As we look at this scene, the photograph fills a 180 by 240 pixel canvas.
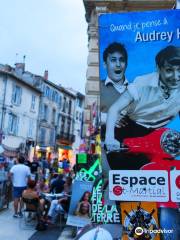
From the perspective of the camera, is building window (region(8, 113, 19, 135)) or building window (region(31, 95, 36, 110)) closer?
building window (region(8, 113, 19, 135))

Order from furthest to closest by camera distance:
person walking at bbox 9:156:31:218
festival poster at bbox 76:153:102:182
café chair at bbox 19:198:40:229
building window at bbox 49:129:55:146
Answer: building window at bbox 49:129:55:146 < person walking at bbox 9:156:31:218 < café chair at bbox 19:198:40:229 < festival poster at bbox 76:153:102:182

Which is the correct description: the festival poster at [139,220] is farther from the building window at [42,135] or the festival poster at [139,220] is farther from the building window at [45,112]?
the building window at [45,112]

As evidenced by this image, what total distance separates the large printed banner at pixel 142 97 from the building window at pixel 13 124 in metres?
37.9

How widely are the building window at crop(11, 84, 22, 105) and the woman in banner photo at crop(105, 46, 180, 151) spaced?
3787 cm

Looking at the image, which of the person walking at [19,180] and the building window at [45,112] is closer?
the person walking at [19,180]

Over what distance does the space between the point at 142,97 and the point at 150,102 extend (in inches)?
2.6

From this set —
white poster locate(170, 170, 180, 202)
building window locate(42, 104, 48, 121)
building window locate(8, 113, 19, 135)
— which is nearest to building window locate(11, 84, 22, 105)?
building window locate(8, 113, 19, 135)

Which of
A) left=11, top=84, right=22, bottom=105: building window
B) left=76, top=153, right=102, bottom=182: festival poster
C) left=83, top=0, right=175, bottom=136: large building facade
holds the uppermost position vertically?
left=11, top=84, right=22, bottom=105: building window

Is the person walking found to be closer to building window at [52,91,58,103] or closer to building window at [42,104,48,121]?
building window at [42,104,48,121]

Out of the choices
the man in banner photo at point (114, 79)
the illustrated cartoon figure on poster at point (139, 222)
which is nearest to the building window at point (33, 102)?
the man in banner photo at point (114, 79)

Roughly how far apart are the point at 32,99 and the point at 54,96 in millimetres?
9915

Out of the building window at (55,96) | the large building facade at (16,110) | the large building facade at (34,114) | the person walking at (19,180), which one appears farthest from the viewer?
the building window at (55,96)

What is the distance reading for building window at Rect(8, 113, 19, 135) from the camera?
3998 centimetres

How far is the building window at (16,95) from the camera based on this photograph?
3998cm
